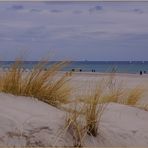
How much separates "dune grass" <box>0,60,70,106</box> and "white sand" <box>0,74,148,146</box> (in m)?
0.14

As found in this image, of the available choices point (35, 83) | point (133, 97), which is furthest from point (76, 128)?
point (133, 97)

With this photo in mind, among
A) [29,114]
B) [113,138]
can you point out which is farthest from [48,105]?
[113,138]

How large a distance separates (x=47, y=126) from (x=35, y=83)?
2.76ft

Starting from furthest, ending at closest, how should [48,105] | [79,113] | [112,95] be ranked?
[112,95] < [48,105] < [79,113]

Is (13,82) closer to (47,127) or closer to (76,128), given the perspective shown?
(47,127)

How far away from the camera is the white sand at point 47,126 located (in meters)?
3.22

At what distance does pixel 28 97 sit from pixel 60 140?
2.94 ft

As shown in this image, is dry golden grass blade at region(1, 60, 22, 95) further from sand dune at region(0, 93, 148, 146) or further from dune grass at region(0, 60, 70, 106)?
sand dune at region(0, 93, 148, 146)

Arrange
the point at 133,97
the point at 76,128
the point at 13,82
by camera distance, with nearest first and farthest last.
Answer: the point at 76,128 < the point at 13,82 < the point at 133,97

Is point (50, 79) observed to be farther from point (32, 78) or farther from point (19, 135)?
point (19, 135)

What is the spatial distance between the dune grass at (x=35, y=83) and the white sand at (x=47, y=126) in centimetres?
14

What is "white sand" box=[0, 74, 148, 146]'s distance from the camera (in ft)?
10.6

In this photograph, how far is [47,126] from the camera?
336 centimetres

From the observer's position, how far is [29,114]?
355 cm
